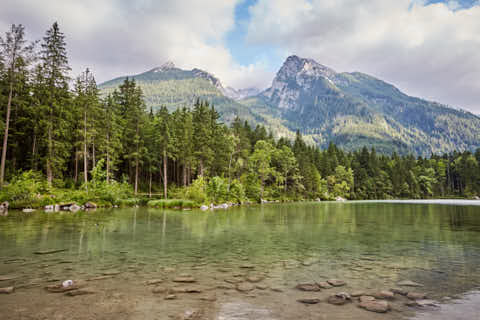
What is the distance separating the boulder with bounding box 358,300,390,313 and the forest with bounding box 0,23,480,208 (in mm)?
35480

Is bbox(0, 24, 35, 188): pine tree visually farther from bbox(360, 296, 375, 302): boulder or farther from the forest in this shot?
bbox(360, 296, 375, 302): boulder

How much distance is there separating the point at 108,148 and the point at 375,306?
1917 inches

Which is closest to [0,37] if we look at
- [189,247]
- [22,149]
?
[22,149]

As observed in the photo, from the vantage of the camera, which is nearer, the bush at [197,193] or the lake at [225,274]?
the lake at [225,274]

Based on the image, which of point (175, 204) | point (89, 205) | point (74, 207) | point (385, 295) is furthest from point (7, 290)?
point (175, 204)

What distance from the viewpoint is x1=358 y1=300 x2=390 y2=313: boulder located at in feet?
17.8

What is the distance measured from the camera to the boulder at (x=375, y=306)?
5414 mm

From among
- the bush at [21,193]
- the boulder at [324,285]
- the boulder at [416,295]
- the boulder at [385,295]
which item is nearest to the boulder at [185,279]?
the boulder at [324,285]

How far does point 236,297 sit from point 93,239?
1017 centimetres

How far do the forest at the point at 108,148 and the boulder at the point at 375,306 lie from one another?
116 ft

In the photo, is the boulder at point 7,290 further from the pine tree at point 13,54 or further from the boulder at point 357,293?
the pine tree at point 13,54

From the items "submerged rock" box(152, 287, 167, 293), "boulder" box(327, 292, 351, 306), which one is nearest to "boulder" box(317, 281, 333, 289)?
"boulder" box(327, 292, 351, 306)

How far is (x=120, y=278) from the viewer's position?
7430 mm

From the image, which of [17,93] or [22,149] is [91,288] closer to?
[17,93]
